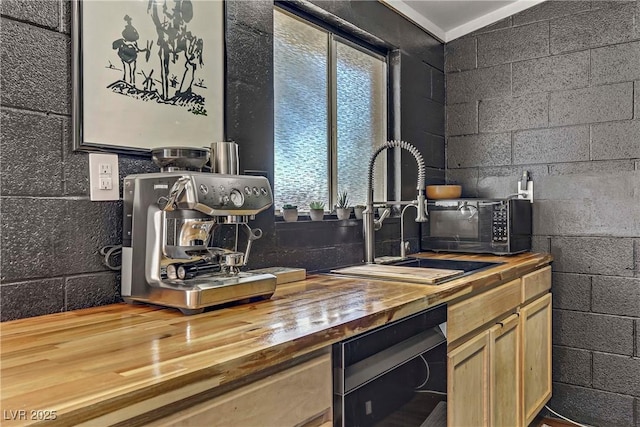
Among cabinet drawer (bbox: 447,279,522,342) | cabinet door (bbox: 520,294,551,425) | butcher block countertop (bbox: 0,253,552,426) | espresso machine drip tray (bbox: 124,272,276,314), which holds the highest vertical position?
espresso machine drip tray (bbox: 124,272,276,314)

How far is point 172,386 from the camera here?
74cm

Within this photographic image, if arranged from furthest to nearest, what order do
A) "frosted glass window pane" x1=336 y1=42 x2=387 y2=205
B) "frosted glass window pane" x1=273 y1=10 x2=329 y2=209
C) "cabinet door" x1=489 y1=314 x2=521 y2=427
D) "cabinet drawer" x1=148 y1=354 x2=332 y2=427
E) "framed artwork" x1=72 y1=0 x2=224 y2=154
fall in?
"frosted glass window pane" x1=336 y1=42 x2=387 y2=205 < "frosted glass window pane" x1=273 y1=10 x2=329 y2=209 < "cabinet door" x1=489 y1=314 x2=521 y2=427 < "framed artwork" x1=72 y1=0 x2=224 y2=154 < "cabinet drawer" x1=148 y1=354 x2=332 y2=427

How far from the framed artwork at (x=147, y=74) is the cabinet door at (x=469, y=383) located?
3.68ft

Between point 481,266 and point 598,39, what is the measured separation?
4.88 ft

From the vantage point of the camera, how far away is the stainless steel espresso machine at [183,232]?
1.19 m

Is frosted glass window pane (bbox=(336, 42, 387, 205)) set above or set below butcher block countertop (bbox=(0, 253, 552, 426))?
above

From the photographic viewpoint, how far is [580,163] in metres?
2.72

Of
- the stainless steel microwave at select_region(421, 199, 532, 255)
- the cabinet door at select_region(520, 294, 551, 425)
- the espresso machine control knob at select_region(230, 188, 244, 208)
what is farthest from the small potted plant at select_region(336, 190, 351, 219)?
the espresso machine control knob at select_region(230, 188, 244, 208)

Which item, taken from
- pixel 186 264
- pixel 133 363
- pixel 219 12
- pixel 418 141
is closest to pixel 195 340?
pixel 133 363

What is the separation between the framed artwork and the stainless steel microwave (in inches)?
59.4

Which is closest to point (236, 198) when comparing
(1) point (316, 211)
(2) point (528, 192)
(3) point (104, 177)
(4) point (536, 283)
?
(3) point (104, 177)

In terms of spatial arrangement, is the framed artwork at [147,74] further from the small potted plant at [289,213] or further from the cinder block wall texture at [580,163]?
the cinder block wall texture at [580,163]

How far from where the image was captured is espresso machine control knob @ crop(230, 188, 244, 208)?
4.09 feet

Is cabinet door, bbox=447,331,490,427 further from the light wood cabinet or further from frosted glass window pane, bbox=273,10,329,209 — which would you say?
frosted glass window pane, bbox=273,10,329,209
